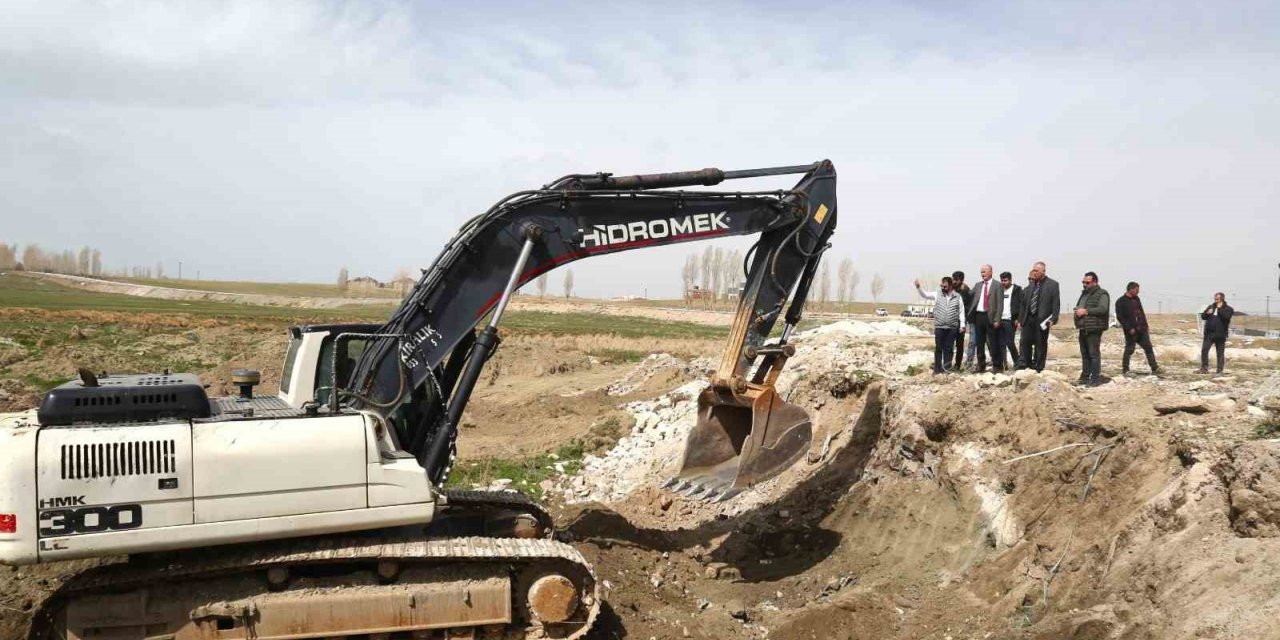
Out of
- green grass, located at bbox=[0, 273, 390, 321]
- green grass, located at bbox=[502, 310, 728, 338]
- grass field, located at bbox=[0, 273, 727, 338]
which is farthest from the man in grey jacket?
green grass, located at bbox=[0, 273, 390, 321]

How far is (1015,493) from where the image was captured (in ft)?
28.1

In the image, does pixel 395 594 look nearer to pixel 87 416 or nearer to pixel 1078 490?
pixel 87 416

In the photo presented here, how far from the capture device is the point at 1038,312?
12453 mm

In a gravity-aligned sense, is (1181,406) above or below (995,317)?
below

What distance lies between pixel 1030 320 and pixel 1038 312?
0.17 metres

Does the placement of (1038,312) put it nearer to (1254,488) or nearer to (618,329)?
(1254,488)

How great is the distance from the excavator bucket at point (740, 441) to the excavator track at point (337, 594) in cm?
199

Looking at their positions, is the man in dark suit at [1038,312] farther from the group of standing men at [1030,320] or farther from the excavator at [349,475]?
the excavator at [349,475]

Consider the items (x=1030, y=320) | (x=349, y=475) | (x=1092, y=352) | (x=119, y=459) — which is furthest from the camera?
(x=1030, y=320)

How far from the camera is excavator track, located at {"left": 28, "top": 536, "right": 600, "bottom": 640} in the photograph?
21.4ft

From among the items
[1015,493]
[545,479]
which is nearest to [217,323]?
[545,479]

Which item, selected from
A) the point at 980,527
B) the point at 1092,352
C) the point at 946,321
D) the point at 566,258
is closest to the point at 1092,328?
the point at 1092,352

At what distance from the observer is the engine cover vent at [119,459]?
6082mm

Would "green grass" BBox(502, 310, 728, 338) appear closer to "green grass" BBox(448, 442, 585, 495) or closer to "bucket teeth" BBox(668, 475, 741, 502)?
"green grass" BBox(448, 442, 585, 495)
